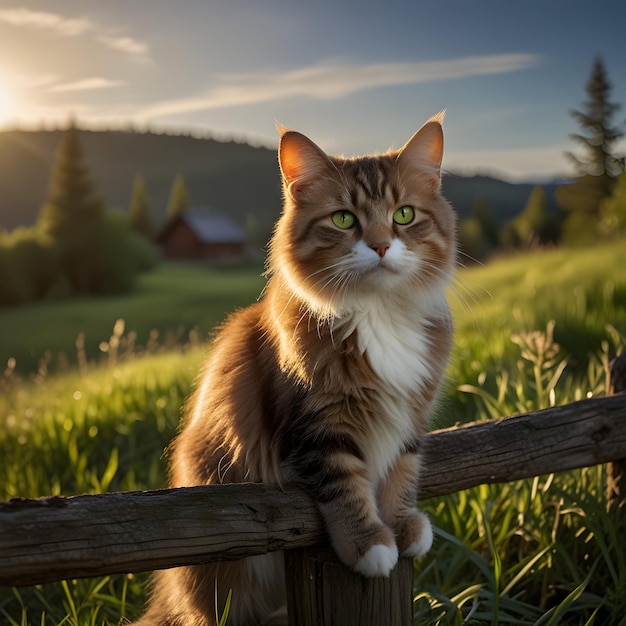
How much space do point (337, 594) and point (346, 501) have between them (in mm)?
240

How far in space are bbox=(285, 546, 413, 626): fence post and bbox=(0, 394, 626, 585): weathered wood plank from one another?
57mm

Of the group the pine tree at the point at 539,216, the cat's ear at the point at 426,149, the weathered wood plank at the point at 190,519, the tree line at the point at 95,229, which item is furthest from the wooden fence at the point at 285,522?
the pine tree at the point at 539,216

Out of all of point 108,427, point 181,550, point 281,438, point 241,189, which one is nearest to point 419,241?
point 281,438

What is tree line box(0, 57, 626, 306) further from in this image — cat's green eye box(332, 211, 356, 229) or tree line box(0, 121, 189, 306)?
cat's green eye box(332, 211, 356, 229)

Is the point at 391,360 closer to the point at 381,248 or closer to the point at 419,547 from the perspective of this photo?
the point at 381,248

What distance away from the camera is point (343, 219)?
2043 millimetres

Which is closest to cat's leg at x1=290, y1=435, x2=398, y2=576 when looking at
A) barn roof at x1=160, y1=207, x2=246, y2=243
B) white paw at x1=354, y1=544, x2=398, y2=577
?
white paw at x1=354, y1=544, x2=398, y2=577

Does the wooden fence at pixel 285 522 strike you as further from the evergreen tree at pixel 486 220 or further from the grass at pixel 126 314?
the evergreen tree at pixel 486 220

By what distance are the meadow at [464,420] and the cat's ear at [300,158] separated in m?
0.41

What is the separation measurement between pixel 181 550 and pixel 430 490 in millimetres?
918

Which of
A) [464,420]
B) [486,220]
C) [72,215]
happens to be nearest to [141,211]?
[72,215]

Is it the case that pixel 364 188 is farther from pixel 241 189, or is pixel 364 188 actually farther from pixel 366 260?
pixel 241 189

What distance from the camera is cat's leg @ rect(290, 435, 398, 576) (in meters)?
1.80

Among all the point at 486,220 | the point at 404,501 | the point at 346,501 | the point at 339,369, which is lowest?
the point at 486,220
